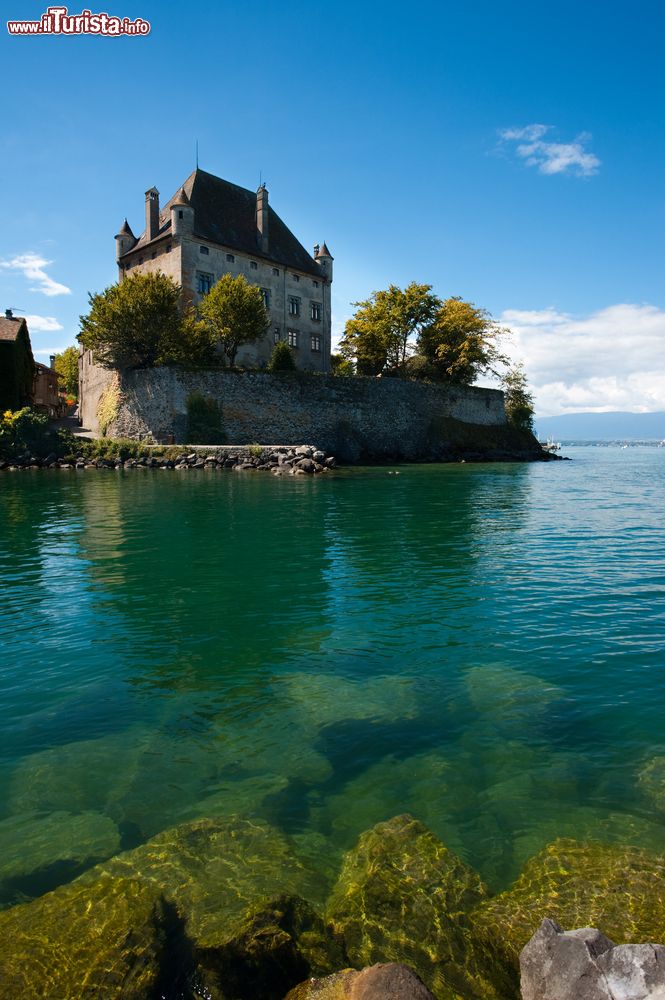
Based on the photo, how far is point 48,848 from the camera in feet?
15.6

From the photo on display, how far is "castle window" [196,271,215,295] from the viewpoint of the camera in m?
51.0

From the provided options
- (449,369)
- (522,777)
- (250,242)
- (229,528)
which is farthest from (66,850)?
(449,369)

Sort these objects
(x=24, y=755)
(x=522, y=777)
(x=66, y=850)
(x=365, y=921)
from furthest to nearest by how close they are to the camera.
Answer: (x=24, y=755), (x=522, y=777), (x=66, y=850), (x=365, y=921)

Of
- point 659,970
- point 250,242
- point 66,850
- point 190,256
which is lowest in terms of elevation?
point 66,850


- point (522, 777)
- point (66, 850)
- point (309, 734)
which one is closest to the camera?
point (66, 850)

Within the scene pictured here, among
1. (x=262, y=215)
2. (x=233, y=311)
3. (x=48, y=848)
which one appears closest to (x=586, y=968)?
(x=48, y=848)

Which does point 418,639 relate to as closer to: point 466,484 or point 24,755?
point 24,755

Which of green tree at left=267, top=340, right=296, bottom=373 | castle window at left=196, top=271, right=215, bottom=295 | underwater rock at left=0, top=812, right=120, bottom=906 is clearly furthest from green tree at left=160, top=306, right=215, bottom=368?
underwater rock at left=0, top=812, right=120, bottom=906

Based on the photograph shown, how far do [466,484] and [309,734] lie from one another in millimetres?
29999

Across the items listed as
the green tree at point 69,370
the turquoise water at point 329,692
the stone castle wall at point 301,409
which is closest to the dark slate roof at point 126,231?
the stone castle wall at point 301,409

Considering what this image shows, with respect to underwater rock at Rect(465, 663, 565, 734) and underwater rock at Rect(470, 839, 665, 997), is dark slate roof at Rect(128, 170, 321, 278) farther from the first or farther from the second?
underwater rock at Rect(470, 839, 665, 997)

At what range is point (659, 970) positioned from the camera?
9.30ft

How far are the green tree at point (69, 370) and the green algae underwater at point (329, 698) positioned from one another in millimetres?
78717

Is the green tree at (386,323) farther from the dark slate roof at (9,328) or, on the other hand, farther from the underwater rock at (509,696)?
the underwater rock at (509,696)
